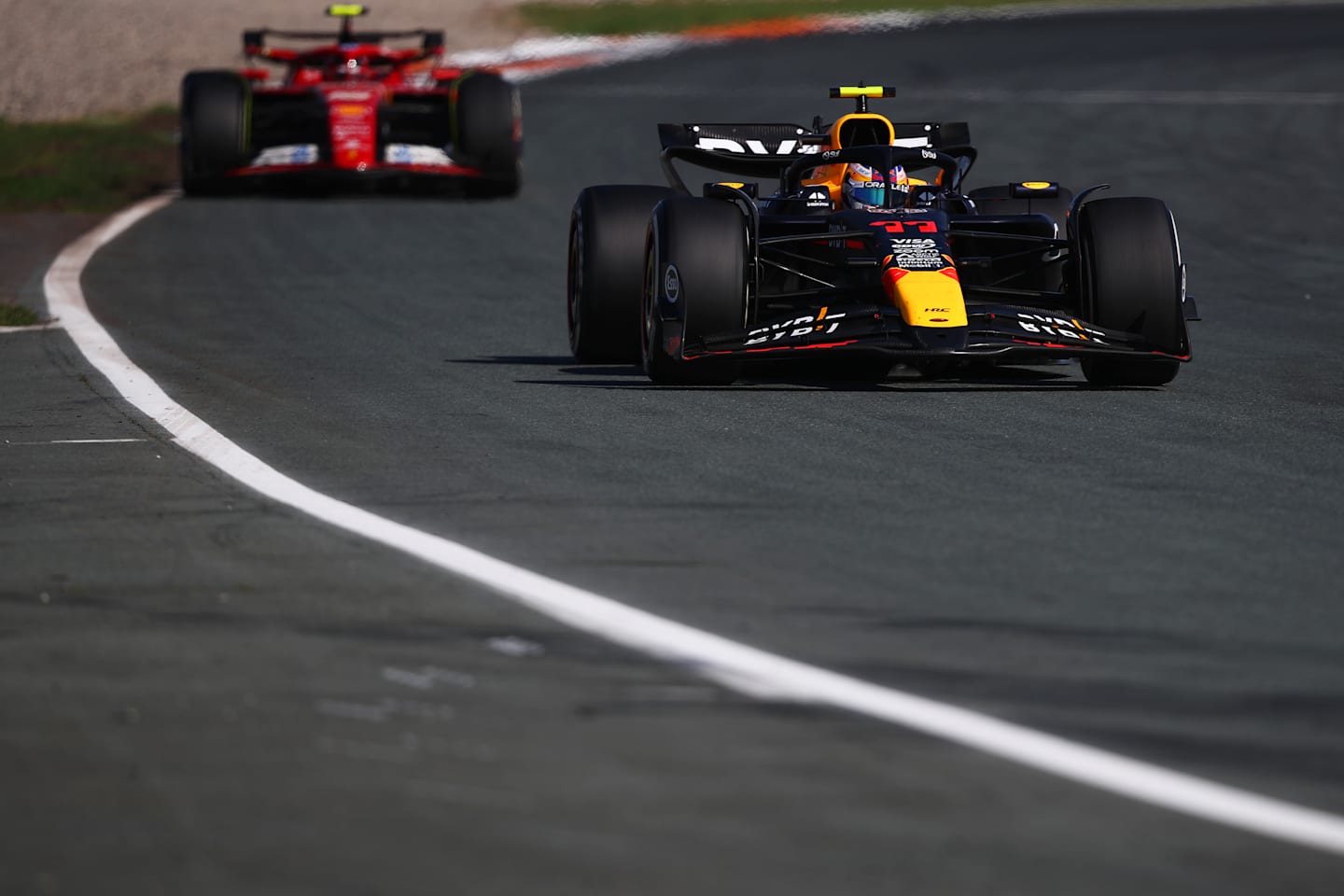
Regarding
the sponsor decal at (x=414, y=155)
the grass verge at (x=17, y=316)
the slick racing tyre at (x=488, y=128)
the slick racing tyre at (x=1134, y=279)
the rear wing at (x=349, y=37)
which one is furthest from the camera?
the rear wing at (x=349, y=37)

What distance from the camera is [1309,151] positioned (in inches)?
1058

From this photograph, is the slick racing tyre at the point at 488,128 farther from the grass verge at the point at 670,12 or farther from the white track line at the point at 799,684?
the grass verge at the point at 670,12

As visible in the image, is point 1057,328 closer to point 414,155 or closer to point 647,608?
point 647,608

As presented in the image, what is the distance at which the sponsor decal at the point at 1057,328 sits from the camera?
1031 centimetres


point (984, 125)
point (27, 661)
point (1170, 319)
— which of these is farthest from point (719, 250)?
point (984, 125)

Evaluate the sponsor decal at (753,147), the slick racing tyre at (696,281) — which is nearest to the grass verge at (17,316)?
the sponsor decal at (753,147)

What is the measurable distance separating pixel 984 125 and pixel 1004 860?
27.2 meters

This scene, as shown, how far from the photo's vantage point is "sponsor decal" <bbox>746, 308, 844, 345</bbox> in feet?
33.9

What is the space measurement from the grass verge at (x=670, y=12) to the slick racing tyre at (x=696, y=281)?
37.3 metres

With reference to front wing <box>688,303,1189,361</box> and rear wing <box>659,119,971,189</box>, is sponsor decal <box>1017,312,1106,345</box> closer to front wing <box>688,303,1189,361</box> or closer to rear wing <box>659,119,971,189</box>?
front wing <box>688,303,1189,361</box>

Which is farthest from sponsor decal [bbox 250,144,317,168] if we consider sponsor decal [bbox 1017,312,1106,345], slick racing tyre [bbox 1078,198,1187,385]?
sponsor decal [bbox 1017,312,1106,345]

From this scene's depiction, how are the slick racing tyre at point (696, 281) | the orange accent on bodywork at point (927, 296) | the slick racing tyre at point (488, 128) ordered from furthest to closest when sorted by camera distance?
the slick racing tyre at point (488, 128) < the slick racing tyre at point (696, 281) < the orange accent on bodywork at point (927, 296)

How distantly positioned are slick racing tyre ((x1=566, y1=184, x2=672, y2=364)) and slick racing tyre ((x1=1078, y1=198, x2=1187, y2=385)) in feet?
7.06

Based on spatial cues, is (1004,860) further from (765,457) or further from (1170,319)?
(1170,319)
